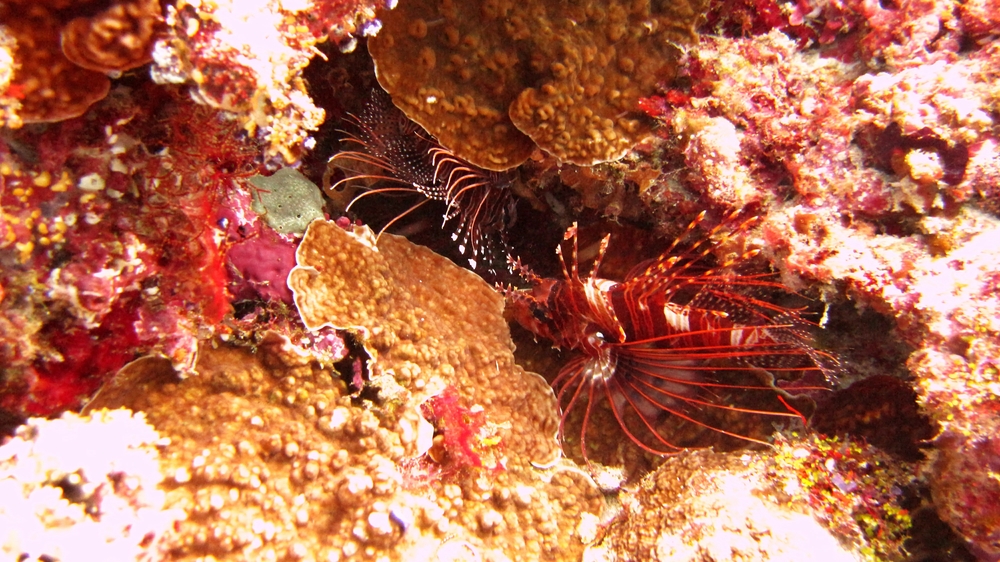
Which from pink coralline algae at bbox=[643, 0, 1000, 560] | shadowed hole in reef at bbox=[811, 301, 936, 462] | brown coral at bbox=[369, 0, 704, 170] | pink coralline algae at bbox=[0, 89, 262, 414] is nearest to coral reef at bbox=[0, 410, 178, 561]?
pink coralline algae at bbox=[0, 89, 262, 414]

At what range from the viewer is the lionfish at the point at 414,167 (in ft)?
11.0

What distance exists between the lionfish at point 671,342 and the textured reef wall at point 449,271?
17 centimetres

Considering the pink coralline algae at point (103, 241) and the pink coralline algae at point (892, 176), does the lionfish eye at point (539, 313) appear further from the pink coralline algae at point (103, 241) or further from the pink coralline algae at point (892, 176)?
the pink coralline algae at point (103, 241)

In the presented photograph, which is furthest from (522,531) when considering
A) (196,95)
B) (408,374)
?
(196,95)

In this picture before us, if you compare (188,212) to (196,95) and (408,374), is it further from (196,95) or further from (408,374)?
(408,374)

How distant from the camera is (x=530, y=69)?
2957mm

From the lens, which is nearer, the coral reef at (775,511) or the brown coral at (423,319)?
the coral reef at (775,511)

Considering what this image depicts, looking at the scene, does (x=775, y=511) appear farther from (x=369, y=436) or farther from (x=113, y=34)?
(x=113, y=34)

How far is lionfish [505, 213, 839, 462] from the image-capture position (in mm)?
3252

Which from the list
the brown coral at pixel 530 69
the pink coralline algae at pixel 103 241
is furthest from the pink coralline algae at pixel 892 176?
the pink coralline algae at pixel 103 241

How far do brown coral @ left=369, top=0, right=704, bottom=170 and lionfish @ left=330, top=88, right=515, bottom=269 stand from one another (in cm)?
42

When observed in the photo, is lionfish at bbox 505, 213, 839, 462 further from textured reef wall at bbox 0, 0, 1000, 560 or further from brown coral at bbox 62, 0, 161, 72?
brown coral at bbox 62, 0, 161, 72

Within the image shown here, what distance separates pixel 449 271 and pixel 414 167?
0.77 metres

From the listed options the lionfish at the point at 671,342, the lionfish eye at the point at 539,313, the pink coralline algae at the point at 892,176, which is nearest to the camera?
the pink coralline algae at the point at 892,176
